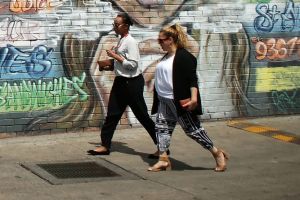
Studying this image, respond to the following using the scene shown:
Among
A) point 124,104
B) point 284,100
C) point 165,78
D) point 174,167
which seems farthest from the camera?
point 284,100

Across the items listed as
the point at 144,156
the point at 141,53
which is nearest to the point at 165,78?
the point at 144,156

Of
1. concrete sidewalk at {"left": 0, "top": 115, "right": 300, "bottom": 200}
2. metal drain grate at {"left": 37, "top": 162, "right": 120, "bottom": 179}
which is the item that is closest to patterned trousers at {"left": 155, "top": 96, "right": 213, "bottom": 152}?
concrete sidewalk at {"left": 0, "top": 115, "right": 300, "bottom": 200}

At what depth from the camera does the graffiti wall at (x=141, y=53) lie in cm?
910

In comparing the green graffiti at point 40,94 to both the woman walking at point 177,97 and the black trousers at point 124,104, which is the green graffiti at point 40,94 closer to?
the black trousers at point 124,104

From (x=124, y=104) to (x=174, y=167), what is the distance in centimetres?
104

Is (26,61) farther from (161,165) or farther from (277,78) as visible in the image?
(277,78)

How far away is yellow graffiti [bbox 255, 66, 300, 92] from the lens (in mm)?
10594

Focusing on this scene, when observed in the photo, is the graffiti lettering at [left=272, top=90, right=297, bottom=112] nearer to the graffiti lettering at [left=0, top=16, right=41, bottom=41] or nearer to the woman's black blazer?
the woman's black blazer

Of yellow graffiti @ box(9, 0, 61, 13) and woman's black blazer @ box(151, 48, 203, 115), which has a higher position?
yellow graffiti @ box(9, 0, 61, 13)

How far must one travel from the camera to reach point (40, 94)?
9.23m

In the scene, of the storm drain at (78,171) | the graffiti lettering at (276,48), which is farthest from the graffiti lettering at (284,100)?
the storm drain at (78,171)

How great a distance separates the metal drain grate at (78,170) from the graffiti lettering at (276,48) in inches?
153

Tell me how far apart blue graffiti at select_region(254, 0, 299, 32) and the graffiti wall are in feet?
0.05

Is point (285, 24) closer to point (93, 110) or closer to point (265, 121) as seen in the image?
point (265, 121)
